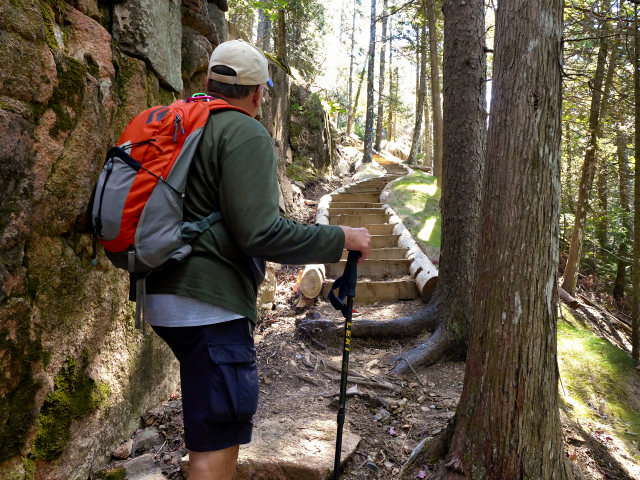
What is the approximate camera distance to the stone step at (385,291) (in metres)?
6.98

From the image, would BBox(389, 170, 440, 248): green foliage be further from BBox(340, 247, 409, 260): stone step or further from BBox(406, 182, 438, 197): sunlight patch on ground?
BBox(340, 247, 409, 260): stone step

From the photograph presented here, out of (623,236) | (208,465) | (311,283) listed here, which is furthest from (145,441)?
(623,236)

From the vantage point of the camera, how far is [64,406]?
2598mm

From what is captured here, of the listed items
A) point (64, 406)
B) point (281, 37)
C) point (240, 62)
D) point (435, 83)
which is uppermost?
point (281, 37)

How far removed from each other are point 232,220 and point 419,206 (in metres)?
10.9

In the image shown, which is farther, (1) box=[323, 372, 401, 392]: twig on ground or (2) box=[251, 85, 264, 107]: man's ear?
(1) box=[323, 372, 401, 392]: twig on ground

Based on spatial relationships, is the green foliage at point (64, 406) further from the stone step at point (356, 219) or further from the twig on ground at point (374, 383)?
the stone step at point (356, 219)

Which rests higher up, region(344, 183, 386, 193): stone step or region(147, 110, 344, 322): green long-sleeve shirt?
region(344, 183, 386, 193): stone step

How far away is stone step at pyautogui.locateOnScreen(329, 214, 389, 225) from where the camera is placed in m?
9.98

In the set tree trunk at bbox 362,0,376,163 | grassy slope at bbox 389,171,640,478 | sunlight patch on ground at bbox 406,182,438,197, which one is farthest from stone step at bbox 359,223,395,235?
tree trunk at bbox 362,0,376,163

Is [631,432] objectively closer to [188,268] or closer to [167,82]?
[188,268]

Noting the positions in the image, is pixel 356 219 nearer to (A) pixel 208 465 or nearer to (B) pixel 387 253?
(B) pixel 387 253

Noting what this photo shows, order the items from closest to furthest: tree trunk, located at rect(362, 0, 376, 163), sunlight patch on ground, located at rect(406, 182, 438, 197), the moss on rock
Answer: the moss on rock < sunlight patch on ground, located at rect(406, 182, 438, 197) < tree trunk, located at rect(362, 0, 376, 163)

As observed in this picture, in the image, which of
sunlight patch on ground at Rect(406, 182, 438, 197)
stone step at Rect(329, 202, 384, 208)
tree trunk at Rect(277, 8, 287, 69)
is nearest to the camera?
stone step at Rect(329, 202, 384, 208)
